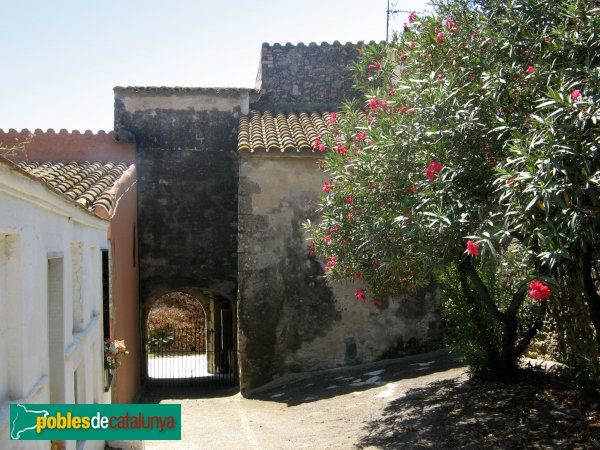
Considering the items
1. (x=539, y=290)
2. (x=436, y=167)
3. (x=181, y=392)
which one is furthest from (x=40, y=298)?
(x=181, y=392)

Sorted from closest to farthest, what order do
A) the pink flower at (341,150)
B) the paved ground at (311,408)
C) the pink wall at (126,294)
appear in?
the pink flower at (341,150)
the paved ground at (311,408)
the pink wall at (126,294)

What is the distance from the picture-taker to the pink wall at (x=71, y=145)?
15.0 metres

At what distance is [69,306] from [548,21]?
16.2 feet

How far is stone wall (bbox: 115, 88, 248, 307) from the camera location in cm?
1559

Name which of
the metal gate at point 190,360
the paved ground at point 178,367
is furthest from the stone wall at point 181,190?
the paved ground at point 178,367

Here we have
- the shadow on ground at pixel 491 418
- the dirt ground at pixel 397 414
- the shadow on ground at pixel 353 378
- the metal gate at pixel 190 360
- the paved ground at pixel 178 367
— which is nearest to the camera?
the shadow on ground at pixel 491 418

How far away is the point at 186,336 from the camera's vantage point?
2477cm

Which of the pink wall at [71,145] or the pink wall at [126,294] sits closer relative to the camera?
the pink wall at [126,294]

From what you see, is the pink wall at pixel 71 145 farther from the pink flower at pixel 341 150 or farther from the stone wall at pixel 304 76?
the pink flower at pixel 341 150

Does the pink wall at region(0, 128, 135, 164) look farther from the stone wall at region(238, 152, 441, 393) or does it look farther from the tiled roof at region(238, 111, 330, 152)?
the stone wall at region(238, 152, 441, 393)

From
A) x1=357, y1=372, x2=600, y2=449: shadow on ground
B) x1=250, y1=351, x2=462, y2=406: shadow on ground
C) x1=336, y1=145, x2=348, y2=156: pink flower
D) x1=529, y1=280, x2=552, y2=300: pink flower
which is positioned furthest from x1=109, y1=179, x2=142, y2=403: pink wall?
x1=529, y1=280, x2=552, y2=300: pink flower

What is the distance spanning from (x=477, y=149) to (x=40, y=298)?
12.9 feet

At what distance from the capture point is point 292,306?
1312 cm

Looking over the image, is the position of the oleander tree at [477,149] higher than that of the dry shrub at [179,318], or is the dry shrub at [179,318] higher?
the oleander tree at [477,149]
